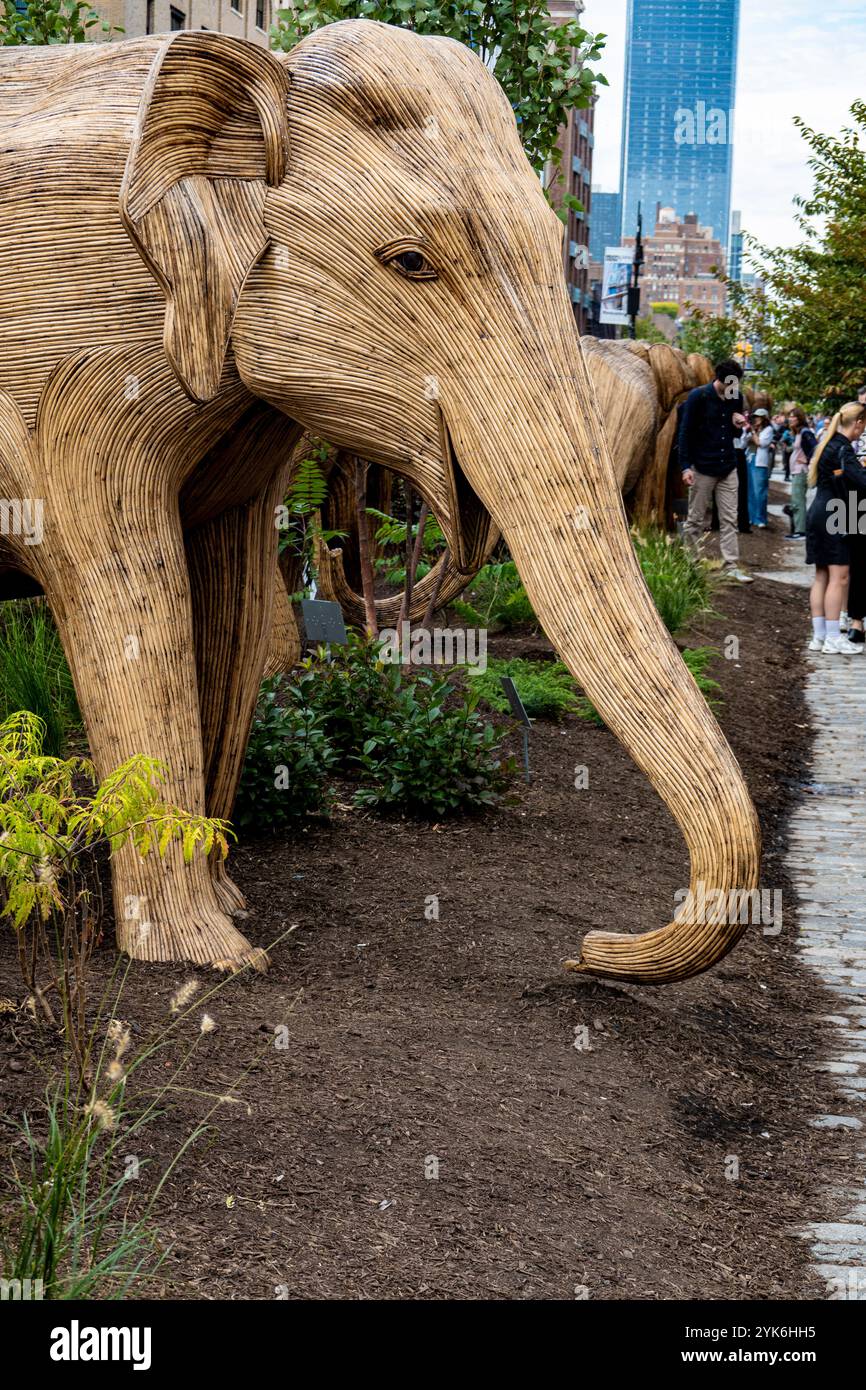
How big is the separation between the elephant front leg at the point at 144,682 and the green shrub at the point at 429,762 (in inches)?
101

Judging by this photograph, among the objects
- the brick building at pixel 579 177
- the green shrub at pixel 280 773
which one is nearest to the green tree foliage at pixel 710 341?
the brick building at pixel 579 177

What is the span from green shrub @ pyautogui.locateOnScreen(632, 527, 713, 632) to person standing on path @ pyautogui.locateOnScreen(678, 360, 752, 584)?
2.58 ft

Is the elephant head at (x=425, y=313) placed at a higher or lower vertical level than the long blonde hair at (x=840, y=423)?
higher

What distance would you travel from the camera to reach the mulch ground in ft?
11.5

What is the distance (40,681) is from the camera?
7.80 m

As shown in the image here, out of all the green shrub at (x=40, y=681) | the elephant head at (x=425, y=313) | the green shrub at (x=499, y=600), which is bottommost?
the green shrub at (x=499, y=600)

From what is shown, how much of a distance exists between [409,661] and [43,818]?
555 cm

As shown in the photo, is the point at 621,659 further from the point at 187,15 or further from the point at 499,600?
the point at 187,15

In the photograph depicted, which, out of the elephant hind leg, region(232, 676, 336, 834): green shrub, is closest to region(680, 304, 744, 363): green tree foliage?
region(232, 676, 336, 834): green shrub

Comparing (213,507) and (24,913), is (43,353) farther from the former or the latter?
(24,913)

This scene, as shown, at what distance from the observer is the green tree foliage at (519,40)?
9.79m

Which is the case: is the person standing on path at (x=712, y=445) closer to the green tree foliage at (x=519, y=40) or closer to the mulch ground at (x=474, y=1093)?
the green tree foliage at (x=519, y=40)
